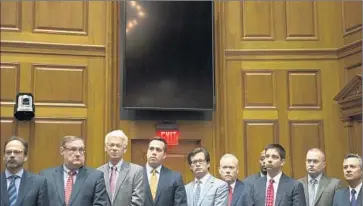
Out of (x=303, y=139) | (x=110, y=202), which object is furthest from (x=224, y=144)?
(x=110, y=202)

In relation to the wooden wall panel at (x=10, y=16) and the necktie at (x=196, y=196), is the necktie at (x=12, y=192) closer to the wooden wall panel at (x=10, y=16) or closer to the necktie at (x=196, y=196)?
the necktie at (x=196, y=196)

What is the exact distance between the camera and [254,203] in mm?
3807

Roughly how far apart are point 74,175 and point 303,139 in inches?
122

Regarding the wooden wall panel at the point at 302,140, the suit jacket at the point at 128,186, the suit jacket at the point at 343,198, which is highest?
the wooden wall panel at the point at 302,140

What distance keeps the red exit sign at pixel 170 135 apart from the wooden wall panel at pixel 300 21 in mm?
1713

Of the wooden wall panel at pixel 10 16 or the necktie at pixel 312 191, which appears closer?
the necktie at pixel 312 191

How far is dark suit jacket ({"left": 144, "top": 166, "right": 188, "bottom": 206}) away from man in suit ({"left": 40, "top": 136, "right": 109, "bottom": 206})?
364 millimetres

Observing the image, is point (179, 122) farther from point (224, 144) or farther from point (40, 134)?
A: point (40, 134)

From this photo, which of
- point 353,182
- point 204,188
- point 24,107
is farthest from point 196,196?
point 24,107

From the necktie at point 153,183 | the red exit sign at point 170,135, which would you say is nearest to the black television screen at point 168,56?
the red exit sign at point 170,135

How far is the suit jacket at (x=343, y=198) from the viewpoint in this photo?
383cm

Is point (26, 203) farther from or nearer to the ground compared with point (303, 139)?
nearer to the ground

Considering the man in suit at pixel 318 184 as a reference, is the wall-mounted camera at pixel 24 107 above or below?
above

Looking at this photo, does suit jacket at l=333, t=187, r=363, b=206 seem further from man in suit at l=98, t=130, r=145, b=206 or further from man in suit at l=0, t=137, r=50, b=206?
man in suit at l=0, t=137, r=50, b=206
